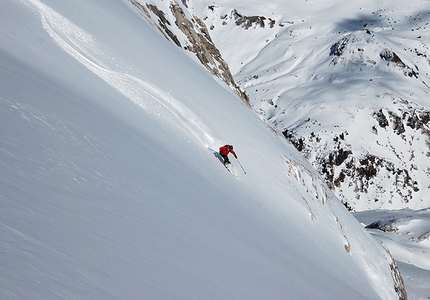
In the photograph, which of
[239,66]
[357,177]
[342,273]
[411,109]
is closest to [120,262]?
[342,273]

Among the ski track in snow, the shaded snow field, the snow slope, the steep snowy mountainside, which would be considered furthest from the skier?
the steep snowy mountainside

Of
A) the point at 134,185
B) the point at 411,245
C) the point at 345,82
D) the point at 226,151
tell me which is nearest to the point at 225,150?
the point at 226,151

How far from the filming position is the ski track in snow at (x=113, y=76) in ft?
50.1

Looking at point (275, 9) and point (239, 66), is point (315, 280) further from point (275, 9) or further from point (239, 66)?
point (275, 9)

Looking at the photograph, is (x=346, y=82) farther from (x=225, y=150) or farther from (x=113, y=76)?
(x=113, y=76)

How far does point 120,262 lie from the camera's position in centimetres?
512

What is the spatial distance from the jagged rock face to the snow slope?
553 centimetres

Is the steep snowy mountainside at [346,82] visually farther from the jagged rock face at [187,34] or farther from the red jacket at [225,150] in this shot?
the red jacket at [225,150]

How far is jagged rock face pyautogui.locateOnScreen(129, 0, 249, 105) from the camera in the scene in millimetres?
29747

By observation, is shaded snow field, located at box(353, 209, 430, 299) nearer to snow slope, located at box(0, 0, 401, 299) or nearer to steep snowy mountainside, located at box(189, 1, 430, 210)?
snow slope, located at box(0, 0, 401, 299)

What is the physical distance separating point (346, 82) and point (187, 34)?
9195cm

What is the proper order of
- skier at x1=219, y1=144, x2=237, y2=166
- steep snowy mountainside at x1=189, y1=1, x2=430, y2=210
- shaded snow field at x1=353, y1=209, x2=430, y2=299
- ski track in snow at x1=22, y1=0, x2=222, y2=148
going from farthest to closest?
steep snowy mountainside at x1=189, y1=1, x2=430, y2=210
shaded snow field at x1=353, y1=209, x2=430, y2=299
skier at x1=219, y1=144, x2=237, y2=166
ski track in snow at x1=22, y1=0, x2=222, y2=148

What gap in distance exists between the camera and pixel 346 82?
4729 inches

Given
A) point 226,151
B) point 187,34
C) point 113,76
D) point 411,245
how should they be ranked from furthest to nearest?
point 411,245
point 187,34
point 226,151
point 113,76
